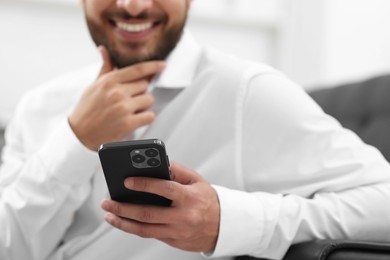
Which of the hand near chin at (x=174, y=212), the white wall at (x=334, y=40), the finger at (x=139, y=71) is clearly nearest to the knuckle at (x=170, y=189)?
the hand near chin at (x=174, y=212)

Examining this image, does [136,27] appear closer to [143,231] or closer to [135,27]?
[135,27]

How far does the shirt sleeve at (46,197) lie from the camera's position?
1.02 metres

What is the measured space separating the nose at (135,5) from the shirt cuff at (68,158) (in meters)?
0.25

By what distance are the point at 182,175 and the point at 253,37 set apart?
82.4 inches

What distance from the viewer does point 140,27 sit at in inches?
44.1

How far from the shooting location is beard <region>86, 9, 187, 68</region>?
1124mm

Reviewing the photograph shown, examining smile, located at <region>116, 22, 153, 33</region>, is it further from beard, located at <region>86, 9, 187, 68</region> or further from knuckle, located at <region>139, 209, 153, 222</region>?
knuckle, located at <region>139, 209, 153, 222</region>

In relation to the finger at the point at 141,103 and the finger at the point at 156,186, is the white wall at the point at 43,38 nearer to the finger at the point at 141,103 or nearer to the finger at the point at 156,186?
the finger at the point at 141,103

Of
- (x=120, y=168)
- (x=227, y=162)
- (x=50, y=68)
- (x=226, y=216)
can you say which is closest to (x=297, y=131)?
(x=227, y=162)

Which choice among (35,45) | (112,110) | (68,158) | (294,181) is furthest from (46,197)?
(35,45)

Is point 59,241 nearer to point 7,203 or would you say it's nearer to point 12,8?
point 7,203

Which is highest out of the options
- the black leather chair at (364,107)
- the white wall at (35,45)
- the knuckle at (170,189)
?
the knuckle at (170,189)

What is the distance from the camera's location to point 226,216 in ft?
2.72

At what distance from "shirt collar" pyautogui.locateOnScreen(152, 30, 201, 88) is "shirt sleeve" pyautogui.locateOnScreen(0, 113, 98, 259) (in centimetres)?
21
